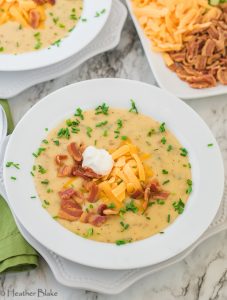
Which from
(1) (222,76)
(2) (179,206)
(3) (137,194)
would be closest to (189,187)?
(2) (179,206)

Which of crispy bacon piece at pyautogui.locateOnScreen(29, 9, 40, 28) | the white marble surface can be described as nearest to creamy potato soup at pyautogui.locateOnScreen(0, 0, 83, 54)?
crispy bacon piece at pyautogui.locateOnScreen(29, 9, 40, 28)

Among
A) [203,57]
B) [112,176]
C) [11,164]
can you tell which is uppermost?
[11,164]

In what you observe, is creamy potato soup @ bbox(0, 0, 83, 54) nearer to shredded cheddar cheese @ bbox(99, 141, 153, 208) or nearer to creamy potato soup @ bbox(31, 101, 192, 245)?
creamy potato soup @ bbox(31, 101, 192, 245)

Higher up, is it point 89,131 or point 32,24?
point 32,24

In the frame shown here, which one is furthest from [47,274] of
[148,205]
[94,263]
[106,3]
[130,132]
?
[106,3]

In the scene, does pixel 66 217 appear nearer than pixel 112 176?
Yes

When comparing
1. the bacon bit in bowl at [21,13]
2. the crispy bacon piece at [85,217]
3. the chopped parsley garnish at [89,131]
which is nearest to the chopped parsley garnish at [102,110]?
the chopped parsley garnish at [89,131]

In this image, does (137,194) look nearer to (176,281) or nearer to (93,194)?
(93,194)
